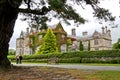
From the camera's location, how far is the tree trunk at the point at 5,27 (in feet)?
61.8

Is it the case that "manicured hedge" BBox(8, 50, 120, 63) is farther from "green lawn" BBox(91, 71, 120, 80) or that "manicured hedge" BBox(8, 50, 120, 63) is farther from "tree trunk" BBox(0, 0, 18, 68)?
"green lawn" BBox(91, 71, 120, 80)

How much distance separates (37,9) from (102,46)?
7569 centimetres

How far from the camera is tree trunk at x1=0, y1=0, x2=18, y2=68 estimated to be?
18850mm

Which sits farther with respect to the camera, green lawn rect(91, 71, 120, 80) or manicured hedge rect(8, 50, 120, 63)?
manicured hedge rect(8, 50, 120, 63)

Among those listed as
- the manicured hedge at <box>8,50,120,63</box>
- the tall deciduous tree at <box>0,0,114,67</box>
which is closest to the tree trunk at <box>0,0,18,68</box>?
the tall deciduous tree at <box>0,0,114,67</box>

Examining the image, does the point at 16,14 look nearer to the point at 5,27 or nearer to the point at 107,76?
the point at 5,27

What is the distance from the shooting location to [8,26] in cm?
1952

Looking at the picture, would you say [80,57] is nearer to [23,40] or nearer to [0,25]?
[0,25]

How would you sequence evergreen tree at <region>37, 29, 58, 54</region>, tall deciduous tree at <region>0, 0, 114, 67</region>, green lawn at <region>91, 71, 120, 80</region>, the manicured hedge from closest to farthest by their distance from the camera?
green lawn at <region>91, 71, 120, 80</region> < tall deciduous tree at <region>0, 0, 114, 67</region> < the manicured hedge < evergreen tree at <region>37, 29, 58, 54</region>

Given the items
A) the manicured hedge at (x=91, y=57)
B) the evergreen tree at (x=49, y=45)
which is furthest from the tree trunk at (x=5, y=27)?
the evergreen tree at (x=49, y=45)

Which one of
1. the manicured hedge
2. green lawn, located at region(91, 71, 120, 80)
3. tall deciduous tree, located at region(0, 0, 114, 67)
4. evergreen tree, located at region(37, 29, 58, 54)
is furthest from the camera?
evergreen tree, located at region(37, 29, 58, 54)

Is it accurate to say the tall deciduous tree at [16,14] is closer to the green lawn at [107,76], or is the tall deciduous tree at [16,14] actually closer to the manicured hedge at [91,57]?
the green lawn at [107,76]

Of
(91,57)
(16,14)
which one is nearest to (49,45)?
(91,57)

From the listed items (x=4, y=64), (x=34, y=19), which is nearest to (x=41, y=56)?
(x=34, y=19)
